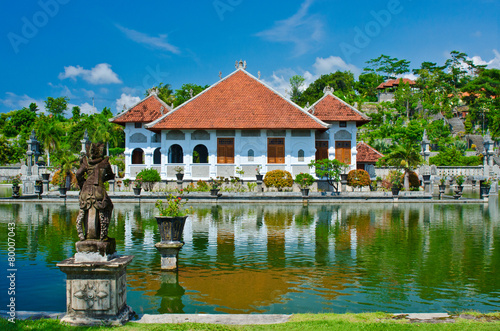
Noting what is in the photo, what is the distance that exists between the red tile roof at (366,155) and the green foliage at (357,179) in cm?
605

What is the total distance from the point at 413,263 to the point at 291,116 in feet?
68.6

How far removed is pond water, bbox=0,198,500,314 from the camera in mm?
6992

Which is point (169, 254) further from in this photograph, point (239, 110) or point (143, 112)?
point (143, 112)

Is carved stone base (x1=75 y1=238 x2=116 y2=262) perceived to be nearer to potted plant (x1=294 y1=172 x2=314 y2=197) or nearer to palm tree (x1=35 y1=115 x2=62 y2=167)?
potted plant (x1=294 y1=172 x2=314 y2=197)

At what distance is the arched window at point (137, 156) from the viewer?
32812 mm

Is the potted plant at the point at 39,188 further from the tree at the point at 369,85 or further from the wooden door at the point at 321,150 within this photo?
the tree at the point at 369,85

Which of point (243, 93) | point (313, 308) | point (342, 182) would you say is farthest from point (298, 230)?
point (243, 93)

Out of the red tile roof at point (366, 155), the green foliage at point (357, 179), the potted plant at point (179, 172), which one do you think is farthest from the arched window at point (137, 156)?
the red tile roof at point (366, 155)

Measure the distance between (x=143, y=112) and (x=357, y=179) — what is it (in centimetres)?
1758

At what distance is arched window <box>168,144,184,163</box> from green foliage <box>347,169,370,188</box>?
1324cm

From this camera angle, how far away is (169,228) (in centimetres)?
902

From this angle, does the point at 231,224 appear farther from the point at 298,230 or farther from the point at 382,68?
the point at 382,68

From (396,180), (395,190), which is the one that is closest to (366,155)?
(396,180)

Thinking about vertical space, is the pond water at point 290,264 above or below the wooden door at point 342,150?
below
